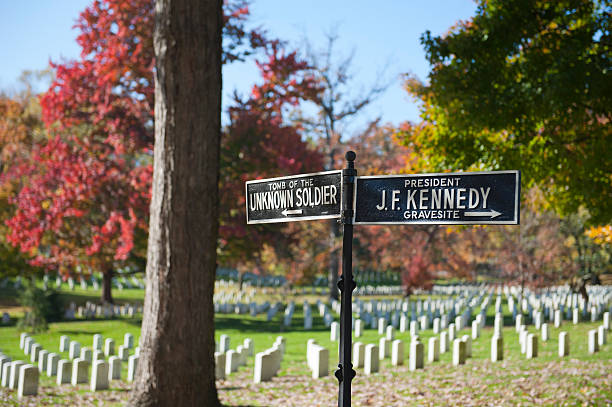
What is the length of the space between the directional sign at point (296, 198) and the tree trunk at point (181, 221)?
5.59 ft

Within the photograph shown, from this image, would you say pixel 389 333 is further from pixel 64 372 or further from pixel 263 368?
pixel 64 372

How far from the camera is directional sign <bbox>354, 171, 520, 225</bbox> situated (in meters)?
2.99

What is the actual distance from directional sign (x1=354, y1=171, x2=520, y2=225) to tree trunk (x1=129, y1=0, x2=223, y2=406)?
2.51 metres

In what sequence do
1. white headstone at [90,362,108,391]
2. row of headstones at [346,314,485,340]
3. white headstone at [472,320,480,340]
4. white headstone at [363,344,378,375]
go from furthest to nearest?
row of headstones at [346,314,485,340]
white headstone at [472,320,480,340]
white headstone at [363,344,378,375]
white headstone at [90,362,108,391]

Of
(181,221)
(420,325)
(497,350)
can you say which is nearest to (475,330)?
(420,325)

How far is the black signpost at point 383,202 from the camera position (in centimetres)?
302

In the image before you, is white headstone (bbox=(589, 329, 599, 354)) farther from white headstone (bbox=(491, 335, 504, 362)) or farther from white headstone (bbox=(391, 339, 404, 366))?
white headstone (bbox=(391, 339, 404, 366))

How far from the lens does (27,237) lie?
17.5 m

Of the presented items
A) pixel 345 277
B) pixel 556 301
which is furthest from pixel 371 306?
pixel 345 277

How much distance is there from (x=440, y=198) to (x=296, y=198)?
2.97 feet

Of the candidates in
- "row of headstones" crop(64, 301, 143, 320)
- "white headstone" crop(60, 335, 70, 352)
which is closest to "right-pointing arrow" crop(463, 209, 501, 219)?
"white headstone" crop(60, 335, 70, 352)

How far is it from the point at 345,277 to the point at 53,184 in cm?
1630

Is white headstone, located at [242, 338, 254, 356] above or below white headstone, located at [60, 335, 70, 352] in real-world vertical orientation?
above

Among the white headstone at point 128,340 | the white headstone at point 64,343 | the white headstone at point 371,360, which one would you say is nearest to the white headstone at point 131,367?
the white headstone at point 128,340
